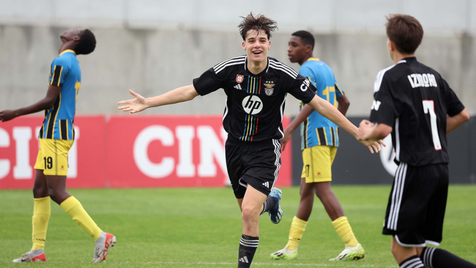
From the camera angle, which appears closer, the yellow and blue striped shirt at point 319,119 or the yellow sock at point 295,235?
the yellow sock at point 295,235

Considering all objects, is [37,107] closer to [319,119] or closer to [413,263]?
[319,119]

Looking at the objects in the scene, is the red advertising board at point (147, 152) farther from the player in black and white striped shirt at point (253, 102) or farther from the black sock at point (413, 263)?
the black sock at point (413, 263)

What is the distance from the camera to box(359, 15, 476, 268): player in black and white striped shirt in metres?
3.47

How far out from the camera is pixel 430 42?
2239 centimetres

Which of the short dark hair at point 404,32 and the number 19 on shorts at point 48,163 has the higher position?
the short dark hair at point 404,32

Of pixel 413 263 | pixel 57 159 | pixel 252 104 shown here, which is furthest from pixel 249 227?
pixel 57 159

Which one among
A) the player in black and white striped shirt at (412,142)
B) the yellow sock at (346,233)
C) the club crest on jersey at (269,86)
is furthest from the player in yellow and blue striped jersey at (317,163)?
the player in black and white striped shirt at (412,142)

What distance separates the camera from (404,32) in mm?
3506

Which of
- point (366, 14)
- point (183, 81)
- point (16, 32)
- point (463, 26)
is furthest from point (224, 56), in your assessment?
point (463, 26)

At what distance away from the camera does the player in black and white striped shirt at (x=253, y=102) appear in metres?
4.67

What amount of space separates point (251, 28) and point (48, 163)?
2.46m

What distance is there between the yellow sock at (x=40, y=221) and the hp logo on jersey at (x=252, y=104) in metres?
2.39

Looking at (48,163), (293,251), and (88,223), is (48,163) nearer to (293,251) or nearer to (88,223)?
(88,223)

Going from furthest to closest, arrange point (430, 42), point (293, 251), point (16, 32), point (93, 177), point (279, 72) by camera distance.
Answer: point (430, 42), point (16, 32), point (93, 177), point (293, 251), point (279, 72)
